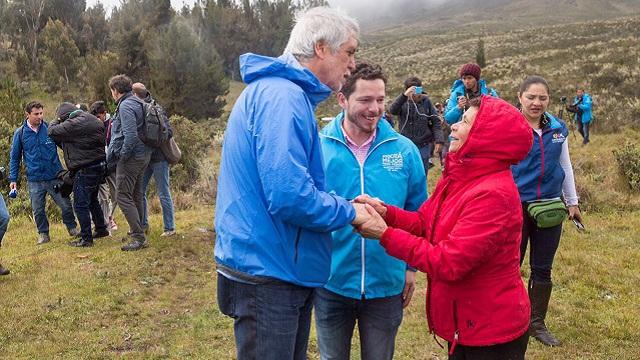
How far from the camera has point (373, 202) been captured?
2781 millimetres

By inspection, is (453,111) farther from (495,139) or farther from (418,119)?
(495,139)

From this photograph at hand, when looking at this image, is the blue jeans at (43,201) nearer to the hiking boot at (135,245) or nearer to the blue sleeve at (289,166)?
the hiking boot at (135,245)

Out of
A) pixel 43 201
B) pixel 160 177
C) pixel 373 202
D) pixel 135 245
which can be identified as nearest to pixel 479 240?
pixel 373 202

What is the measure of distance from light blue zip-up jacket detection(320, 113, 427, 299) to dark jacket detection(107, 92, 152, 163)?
4.20 meters

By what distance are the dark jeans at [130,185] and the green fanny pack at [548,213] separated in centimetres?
478

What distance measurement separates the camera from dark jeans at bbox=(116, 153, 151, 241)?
6.85 m

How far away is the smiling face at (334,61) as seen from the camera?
234 centimetres

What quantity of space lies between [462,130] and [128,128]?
16.3ft

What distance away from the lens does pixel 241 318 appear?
227cm

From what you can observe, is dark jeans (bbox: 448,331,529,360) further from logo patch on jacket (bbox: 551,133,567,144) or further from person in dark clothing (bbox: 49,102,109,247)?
person in dark clothing (bbox: 49,102,109,247)

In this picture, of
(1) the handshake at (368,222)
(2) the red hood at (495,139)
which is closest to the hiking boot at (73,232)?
(1) the handshake at (368,222)

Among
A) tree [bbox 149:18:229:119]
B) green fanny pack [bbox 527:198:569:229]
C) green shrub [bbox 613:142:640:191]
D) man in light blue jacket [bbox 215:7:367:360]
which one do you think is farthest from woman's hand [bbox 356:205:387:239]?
tree [bbox 149:18:229:119]

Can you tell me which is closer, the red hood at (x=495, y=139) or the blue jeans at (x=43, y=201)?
the red hood at (x=495, y=139)

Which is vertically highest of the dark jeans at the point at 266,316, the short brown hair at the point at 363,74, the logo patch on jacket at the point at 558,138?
the short brown hair at the point at 363,74
